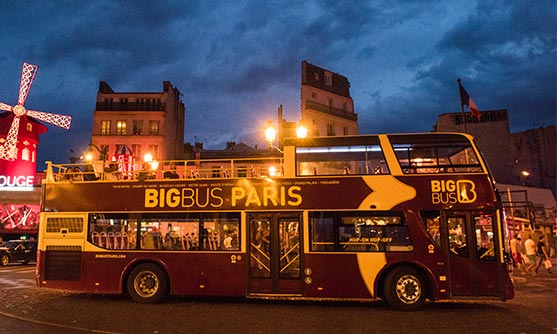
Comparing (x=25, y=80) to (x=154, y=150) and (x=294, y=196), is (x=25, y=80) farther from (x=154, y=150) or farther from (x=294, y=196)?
(x=294, y=196)

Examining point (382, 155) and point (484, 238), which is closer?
point (484, 238)

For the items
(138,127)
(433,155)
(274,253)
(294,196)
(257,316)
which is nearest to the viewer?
(257,316)

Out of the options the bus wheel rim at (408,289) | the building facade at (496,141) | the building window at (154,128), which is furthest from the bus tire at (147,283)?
the building facade at (496,141)

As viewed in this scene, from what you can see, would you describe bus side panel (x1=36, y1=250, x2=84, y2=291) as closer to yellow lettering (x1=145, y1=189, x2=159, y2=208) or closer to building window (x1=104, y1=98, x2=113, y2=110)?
yellow lettering (x1=145, y1=189, x2=159, y2=208)

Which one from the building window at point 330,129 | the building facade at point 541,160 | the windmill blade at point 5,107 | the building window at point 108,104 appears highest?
the building window at point 108,104

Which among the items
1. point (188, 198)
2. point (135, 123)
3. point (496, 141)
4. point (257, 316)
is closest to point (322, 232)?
point (257, 316)

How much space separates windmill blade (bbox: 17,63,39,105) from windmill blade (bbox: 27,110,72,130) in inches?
59.3

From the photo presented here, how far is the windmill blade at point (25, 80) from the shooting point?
4281 cm

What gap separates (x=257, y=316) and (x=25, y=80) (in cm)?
4386

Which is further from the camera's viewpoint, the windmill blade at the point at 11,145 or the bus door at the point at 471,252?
the windmill blade at the point at 11,145

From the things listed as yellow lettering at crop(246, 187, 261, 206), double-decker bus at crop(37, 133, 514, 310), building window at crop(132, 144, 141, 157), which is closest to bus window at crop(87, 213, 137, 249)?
double-decker bus at crop(37, 133, 514, 310)

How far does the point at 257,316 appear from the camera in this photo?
9.56 metres

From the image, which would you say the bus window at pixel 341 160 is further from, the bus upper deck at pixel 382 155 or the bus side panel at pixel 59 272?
the bus side panel at pixel 59 272

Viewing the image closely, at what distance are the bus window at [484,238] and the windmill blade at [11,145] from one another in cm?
4276
